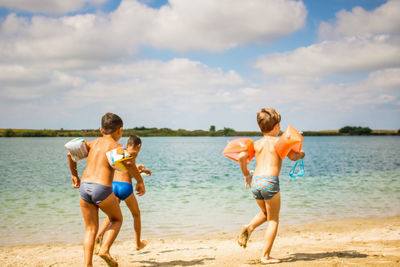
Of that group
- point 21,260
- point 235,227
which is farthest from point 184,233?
point 21,260

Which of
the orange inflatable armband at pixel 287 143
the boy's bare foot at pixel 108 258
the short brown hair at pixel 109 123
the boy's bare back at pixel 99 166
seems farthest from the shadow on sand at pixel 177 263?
the short brown hair at pixel 109 123

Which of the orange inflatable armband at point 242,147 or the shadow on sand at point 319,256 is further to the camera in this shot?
the shadow on sand at point 319,256

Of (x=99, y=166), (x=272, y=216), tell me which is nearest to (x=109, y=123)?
(x=99, y=166)

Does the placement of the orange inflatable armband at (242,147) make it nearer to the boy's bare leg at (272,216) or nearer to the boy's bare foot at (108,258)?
the boy's bare leg at (272,216)

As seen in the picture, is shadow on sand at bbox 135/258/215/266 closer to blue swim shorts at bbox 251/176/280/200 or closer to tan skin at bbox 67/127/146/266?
tan skin at bbox 67/127/146/266

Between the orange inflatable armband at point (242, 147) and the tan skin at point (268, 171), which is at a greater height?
the orange inflatable armband at point (242, 147)

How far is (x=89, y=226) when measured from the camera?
4043mm

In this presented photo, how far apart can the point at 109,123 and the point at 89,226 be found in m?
1.36

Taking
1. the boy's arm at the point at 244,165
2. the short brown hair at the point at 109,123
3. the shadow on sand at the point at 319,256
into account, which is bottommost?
the shadow on sand at the point at 319,256

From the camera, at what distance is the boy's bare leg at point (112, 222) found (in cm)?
407

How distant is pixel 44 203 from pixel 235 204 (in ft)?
22.5

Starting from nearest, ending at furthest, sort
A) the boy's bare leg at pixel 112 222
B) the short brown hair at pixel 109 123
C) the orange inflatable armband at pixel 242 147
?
the boy's bare leg at pixel 112 222
the short brown hair at pixel 109 123
the orange inflatable armband at pixel 242 147

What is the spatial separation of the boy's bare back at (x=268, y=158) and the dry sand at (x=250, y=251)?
1.34 metres

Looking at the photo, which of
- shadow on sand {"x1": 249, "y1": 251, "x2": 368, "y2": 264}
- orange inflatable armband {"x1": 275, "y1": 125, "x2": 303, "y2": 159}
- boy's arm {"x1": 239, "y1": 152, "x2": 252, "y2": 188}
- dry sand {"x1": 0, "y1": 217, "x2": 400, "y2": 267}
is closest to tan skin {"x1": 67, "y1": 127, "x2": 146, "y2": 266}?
dry sand {"x1": 0, "y1": 217, "x2": 400, "y2": 267}
